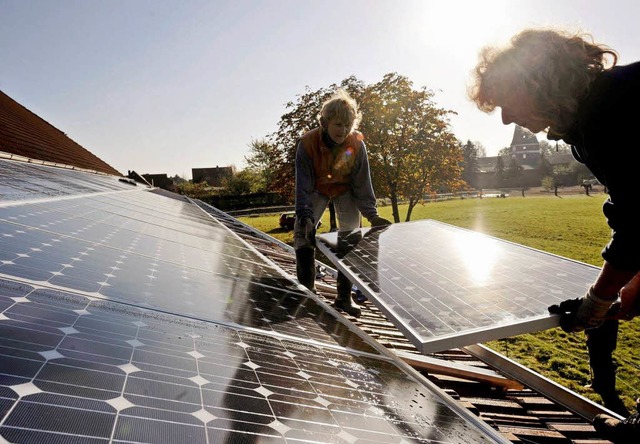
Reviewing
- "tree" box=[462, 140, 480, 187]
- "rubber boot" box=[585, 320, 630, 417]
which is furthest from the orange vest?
"tree" box=[462, 140, 480, 187]

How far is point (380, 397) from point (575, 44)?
1.85 meters

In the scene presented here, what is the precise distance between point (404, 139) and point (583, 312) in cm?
1928

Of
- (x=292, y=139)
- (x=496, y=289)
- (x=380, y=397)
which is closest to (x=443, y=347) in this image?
(x=380, y=397)

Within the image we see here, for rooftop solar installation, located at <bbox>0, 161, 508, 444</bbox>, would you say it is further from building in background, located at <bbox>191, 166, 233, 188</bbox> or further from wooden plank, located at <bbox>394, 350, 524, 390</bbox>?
building in background, located at <bbox>191, 166, 233, 188</bbox>

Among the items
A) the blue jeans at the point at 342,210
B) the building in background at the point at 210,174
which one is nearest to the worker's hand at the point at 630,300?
the blue jeans at the point at 342,210

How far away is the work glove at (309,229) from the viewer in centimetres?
395

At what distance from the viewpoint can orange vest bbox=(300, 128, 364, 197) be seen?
13.9 feet

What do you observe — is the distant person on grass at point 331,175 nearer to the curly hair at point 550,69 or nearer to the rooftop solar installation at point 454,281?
the rooftop solar installation at point 454,281

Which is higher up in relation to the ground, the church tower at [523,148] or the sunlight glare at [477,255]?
the church tower at [523,148]

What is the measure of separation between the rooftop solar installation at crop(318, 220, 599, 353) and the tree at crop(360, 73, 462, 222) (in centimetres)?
1715

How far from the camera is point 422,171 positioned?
69.2 ft

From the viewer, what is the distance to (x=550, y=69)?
209 centimetres

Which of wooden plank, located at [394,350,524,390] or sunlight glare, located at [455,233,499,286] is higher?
sunlight glare, located at [455,233,499,286]

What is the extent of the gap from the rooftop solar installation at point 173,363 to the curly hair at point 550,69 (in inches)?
56.0
